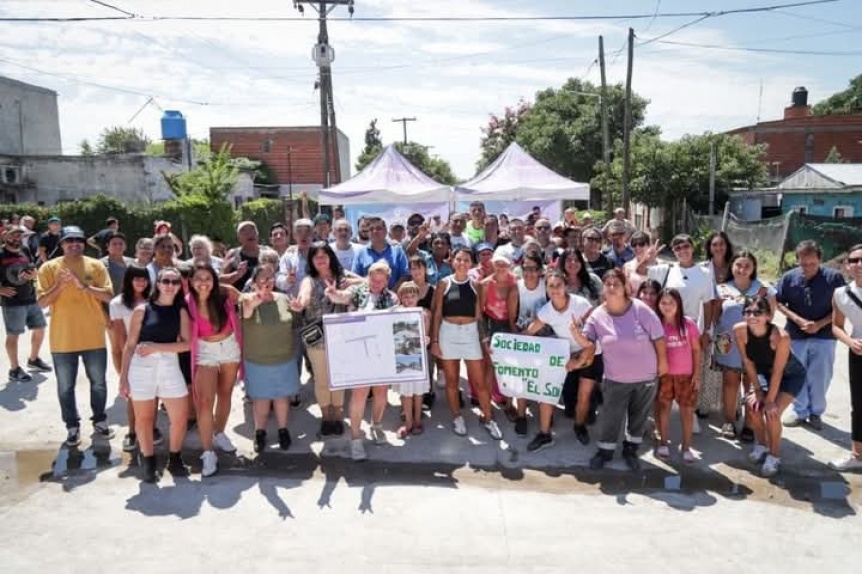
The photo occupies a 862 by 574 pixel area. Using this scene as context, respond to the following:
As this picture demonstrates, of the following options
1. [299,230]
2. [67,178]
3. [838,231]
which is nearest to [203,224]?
[67,178]

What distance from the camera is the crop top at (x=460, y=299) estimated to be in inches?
214

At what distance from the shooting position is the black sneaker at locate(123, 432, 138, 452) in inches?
210

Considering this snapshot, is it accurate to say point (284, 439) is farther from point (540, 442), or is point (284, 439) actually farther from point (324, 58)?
point (324, 58)

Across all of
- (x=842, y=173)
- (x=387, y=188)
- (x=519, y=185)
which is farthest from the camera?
(x=842, y=173)

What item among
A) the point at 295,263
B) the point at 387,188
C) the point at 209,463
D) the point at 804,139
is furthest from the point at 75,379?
the point at 804,139

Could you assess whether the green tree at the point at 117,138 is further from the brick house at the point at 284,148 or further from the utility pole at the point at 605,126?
the utility pole at the point at 605,126

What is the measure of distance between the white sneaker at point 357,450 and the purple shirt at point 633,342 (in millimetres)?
2274

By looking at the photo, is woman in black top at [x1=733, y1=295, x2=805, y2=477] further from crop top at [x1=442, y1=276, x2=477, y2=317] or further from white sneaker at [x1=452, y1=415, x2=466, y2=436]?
white sneaker at [x1=452, y1=415, x2=466, y2=436]

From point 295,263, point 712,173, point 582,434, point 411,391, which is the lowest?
point 582,434

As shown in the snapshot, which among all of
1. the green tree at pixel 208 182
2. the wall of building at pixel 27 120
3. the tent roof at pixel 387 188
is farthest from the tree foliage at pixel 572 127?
the wall of building at pixel 27 120

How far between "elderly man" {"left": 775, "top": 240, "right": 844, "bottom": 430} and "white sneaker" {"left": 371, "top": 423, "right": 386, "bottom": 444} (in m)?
4.04

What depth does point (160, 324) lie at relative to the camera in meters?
4.61

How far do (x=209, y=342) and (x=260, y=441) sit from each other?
1.13m

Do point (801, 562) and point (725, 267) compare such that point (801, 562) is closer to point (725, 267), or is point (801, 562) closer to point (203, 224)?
point (725, 267)
